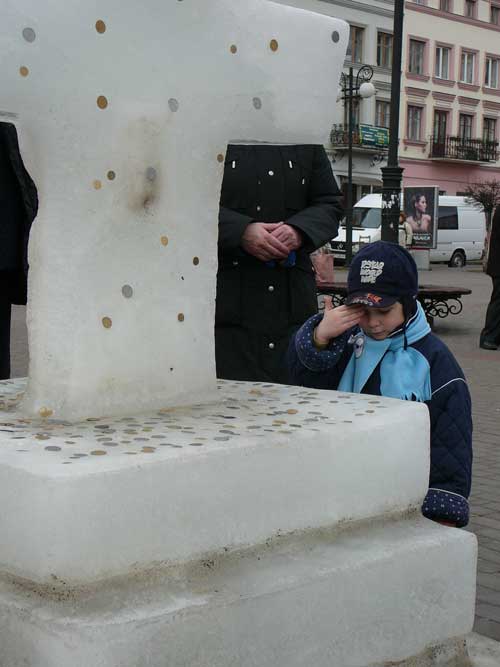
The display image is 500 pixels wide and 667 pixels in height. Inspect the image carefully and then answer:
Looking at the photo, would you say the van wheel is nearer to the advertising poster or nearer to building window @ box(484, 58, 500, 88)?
the advertising poster

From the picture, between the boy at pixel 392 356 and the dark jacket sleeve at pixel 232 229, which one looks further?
the dark jacket sleeve at pixel 232 229

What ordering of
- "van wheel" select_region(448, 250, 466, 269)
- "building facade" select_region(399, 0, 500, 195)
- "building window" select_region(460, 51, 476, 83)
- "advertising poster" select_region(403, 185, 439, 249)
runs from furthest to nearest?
"building window" select_region(460, 51, 476, 83), "building facade" select_region(399, 0, 500, 195), "van wheel" select_region(448, 250, 466, 269), "advertising poster" select_region(403, 185, 439, 249)

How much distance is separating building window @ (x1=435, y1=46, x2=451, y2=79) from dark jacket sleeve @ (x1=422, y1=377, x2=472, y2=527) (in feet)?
170

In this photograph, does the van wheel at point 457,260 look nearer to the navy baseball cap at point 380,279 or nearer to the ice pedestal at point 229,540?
the navy baseball cap at point 380,279

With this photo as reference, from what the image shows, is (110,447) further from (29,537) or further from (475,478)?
(475,478)

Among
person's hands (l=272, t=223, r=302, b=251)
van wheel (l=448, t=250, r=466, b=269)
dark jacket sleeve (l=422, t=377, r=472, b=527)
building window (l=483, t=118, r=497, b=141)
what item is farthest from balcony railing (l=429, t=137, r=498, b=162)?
dark jacket sleeve (l=422, t=377, r=472, b=527)

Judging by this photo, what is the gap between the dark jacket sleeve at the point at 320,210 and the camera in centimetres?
340

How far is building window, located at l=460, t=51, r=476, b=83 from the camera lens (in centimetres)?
5441

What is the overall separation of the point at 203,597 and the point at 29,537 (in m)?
0.33

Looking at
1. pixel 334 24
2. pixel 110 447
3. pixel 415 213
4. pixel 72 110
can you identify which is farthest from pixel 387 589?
pixel 415 213

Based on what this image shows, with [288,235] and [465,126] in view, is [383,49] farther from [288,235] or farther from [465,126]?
[288,235]

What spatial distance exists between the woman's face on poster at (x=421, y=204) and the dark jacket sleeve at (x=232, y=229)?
26436 millimetres

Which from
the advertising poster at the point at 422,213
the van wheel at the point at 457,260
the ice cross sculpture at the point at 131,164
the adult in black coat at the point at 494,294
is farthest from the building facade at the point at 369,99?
the ice cross sculpture at the point at 131,164

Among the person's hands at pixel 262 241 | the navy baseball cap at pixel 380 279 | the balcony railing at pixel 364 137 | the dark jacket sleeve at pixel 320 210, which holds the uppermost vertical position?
the balcony railing at pixel 364 137
